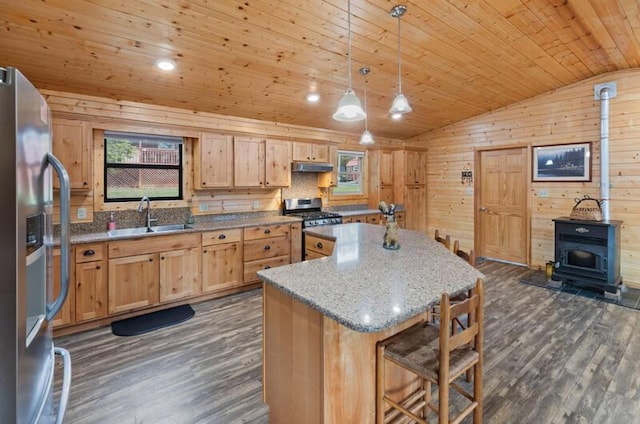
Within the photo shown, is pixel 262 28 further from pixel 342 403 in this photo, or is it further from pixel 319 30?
pixel 342 403

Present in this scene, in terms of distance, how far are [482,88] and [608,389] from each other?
13.0 feet

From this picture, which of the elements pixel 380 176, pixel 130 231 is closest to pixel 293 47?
pixel 130 231

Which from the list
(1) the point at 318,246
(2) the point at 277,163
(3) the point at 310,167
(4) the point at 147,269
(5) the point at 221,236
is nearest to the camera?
(4) the point at 147,269

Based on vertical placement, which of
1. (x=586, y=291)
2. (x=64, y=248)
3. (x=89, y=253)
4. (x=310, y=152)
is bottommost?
(x=586, y=291)

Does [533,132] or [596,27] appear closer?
[596,27]

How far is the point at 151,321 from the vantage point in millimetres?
3398

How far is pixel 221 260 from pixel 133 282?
0.99m

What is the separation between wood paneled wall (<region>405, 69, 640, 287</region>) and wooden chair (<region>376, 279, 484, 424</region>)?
4516 mm

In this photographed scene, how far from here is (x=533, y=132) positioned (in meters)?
5.31

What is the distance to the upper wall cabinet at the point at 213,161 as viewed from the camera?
415 centimetres

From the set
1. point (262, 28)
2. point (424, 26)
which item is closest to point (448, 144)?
point (424, 26)

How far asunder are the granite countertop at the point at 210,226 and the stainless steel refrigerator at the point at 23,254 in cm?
236

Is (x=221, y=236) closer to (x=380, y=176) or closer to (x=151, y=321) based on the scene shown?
(x=151, y=321)

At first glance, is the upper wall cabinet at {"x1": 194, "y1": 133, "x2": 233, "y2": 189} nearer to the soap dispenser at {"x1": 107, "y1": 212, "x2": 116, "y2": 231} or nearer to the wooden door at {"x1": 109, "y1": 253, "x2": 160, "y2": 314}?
the soap dispenser at {"x1": 107, "y1": 212, "x2": 116, "y2": 231}
